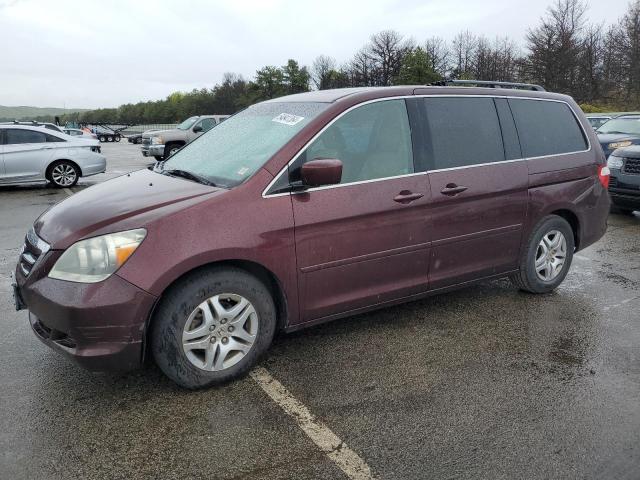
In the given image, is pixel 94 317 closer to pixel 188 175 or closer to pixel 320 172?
pixel 188 175

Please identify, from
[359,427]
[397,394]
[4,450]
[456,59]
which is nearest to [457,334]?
[397,394]

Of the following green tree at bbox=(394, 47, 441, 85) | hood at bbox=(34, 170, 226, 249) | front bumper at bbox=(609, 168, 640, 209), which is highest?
green tree at bbox=(394, 47, 441, 85)

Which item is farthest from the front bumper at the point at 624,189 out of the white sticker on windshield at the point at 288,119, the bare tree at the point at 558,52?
the bare tree at the point at 558,52

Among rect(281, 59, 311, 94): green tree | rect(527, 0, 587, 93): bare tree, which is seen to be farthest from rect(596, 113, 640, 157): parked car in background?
rect(281, 59, 311, 94): green tree

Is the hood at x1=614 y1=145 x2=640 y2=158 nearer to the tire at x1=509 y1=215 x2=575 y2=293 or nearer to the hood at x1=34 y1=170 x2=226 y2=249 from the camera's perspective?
the tire at x1=509 y1=215 x2=575 y2=293

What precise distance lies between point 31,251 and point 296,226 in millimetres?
1593

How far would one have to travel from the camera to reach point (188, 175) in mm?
3771

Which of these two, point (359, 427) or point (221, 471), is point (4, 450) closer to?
point (221, 471)

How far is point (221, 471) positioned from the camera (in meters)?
2.54

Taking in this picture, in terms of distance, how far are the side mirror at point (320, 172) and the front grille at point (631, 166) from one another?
711cm

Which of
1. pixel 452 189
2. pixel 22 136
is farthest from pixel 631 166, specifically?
pixel 22 136

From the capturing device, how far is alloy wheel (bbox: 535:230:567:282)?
4.84 metres

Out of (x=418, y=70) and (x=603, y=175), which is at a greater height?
(x=418, y=70)

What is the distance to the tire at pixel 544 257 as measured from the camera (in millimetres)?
4730
